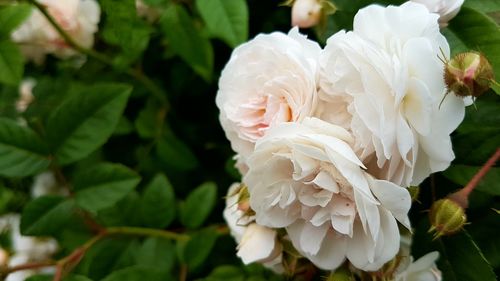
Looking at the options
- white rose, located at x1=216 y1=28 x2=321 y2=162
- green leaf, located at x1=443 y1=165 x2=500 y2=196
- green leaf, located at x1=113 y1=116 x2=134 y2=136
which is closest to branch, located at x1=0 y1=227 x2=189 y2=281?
green leaf, located at x1=113 y1=116 x2=134 y2=136

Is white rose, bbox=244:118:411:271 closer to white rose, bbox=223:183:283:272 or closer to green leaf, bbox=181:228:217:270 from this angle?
white rose, bbox=223:183:283:272

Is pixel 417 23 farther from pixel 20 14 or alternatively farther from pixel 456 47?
pixel 20 14

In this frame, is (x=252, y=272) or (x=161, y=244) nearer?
(x=252, y=272)

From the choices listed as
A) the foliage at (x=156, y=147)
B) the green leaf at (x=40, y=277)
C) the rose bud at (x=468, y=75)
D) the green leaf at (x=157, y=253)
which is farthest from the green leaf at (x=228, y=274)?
the rose bud at (x=468, y=75)

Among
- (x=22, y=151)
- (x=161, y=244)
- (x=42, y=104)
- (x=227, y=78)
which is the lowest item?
(x=161, y=244)

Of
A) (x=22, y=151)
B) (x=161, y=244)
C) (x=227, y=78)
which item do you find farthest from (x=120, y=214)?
(x=227, y=78)

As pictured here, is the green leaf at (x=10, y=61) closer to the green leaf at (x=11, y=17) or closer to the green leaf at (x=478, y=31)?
the green leaf at (x=11, y=17)
